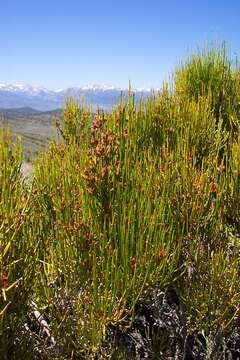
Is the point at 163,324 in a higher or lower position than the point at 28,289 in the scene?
lower

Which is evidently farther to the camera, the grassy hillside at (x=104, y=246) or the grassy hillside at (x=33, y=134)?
the grassy hillside at (x=33, y=134)

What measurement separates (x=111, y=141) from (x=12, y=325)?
150 cm

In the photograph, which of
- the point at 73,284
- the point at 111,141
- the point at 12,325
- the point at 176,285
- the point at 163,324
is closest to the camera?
the point at 12,325

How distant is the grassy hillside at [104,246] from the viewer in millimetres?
2498

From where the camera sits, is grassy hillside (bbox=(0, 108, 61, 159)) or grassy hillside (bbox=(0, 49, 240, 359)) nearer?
grassy hillside (bbox=(0, 49, 240, 359))

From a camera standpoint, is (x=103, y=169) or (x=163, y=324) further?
(x=163, y=324)

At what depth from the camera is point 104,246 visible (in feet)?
9.12

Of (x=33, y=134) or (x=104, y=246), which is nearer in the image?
(x=104, y=246)

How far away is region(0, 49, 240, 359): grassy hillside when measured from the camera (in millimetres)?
2498

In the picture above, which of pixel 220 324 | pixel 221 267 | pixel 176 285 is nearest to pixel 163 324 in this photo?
pixel 176 285

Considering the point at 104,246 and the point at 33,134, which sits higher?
the point at 104,246

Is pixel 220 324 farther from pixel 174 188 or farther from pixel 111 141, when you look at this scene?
pixel 111 141

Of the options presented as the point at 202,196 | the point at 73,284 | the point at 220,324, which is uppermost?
the point at 202,196

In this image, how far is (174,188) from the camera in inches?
131
